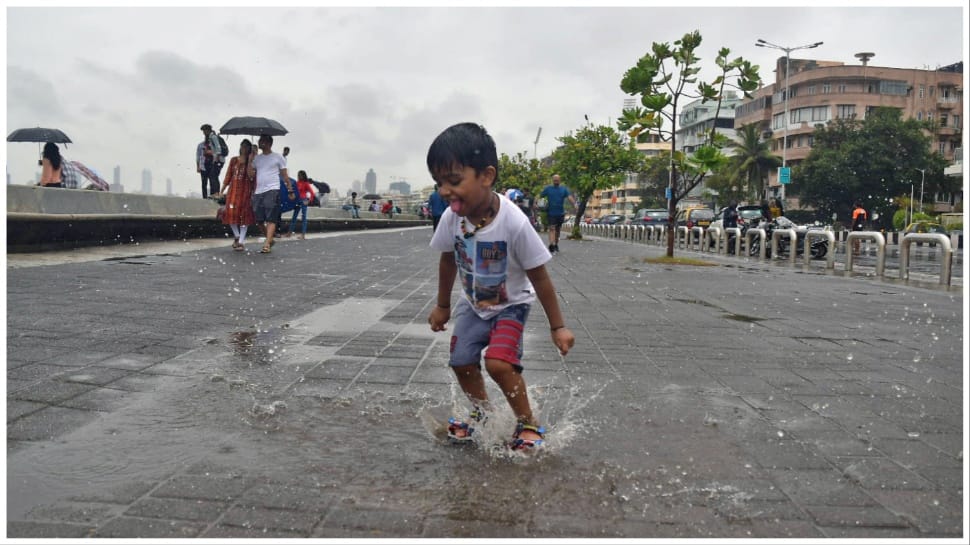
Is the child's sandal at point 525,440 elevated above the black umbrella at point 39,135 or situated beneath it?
situated beneath

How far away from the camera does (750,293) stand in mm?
10273

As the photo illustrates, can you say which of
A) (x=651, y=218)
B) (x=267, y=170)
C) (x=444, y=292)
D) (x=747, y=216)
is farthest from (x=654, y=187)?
(x=444, y=292)

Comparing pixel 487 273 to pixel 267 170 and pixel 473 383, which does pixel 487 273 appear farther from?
pixel 267 170

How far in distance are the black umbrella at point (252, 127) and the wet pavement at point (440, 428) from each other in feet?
33.7

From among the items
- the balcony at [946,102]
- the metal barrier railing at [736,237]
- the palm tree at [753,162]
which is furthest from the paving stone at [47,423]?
the balcony at [946,102]

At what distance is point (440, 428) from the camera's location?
3.43m

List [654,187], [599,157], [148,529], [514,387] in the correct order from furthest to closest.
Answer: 1. [654,187]
2. [599,157]
3. [514,387]
4. [148,529]

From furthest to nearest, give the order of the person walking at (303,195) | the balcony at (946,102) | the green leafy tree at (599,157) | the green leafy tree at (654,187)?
the green leafy tree at (654,187), the balcony at (946,102), the green leafy tree at (599,157), the person walking at (303,195)

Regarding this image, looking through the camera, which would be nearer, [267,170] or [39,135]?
[267,170]

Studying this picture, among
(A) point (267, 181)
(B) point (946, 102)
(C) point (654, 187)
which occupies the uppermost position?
(B) point (946, 102)

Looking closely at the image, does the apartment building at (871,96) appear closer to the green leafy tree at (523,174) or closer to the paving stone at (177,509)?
the green leafy tree at (523,174)

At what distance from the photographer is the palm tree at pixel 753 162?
251ft

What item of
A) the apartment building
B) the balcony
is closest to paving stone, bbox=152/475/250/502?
the apartment building

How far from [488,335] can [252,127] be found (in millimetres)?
14725
